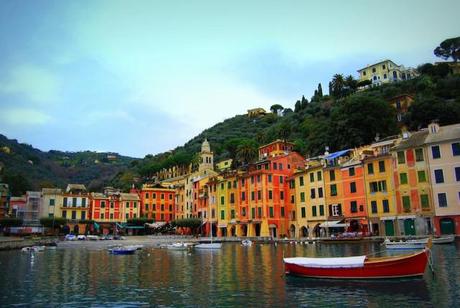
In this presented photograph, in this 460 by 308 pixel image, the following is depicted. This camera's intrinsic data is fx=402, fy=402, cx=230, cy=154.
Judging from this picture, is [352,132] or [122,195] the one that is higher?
[352,132]

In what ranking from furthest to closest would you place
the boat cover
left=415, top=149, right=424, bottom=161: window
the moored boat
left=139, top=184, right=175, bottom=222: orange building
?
left=139, top=184, right=175, bottom=222: orange building → left=415, top=149, right=424, bottom=161: window → the moored boat → the boat cover

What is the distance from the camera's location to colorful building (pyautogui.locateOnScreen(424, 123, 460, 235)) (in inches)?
1903

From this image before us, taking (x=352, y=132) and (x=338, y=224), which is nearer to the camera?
(x=338, y=224)

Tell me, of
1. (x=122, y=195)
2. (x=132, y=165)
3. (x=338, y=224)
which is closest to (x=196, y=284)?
(x=338, y=224)

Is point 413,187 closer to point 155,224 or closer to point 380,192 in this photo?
point 380,192

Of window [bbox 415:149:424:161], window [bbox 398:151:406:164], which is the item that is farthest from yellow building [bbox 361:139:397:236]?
window [bbox 415:149:424:161]

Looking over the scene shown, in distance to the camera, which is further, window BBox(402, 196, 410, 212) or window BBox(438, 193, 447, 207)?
window BBox(402, 196, 410, 212)

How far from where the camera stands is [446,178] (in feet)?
162

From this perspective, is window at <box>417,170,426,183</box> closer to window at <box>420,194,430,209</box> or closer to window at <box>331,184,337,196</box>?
window at <box>420,194,430,209</box>

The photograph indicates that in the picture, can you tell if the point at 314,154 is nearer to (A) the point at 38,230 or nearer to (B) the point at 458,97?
(B) the point at 458,97

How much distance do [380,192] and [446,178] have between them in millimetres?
8474

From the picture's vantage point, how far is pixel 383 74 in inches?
5207

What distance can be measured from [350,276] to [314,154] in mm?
66620

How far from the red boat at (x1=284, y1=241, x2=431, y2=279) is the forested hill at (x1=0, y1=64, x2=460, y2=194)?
195ft
